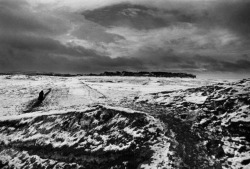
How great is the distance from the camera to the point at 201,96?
1063cm

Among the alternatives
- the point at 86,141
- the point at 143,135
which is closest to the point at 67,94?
the point at 86,141

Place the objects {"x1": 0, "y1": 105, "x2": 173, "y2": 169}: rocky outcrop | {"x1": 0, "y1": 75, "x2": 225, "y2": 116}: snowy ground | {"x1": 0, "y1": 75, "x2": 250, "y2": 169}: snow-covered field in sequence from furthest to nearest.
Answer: {"x1": 0, "y1": 75, "x2": 225, "y2": 116}: snowy ground → {"x1": 0, "y1": 105, "x2": 173, "y2": 169}: rocky outcrop → {"x1": 0, "y1": 75, "x2": 250, "y2": 169}: snow-covered field

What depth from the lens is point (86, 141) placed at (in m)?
8.23

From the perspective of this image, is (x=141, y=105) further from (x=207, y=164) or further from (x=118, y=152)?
(x=207, y=164)

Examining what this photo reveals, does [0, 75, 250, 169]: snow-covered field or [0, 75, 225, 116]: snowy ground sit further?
[0, 75, 225, 116]: snowy ground

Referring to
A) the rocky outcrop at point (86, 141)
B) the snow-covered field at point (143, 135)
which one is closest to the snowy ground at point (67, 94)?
the rocky outcrop at point (86, 141)

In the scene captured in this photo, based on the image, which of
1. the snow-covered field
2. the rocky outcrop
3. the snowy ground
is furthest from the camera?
the snowy ground

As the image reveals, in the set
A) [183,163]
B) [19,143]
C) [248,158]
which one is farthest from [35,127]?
[248,158]

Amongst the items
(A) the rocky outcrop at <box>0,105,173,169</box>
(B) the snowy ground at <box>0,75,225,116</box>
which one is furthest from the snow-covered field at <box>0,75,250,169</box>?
(B) the snowy ground at <box>0,75,225,116</box>

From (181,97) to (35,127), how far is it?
24.6ft

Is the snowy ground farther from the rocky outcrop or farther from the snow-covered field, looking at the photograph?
the snow-covered field

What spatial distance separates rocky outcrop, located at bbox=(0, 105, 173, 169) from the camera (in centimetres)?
690

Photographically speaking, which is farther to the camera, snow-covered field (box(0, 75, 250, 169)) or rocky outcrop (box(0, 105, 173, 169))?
rocky outcrop (box(0, 105, 173, 169))

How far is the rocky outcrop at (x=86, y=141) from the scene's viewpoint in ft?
22.6
